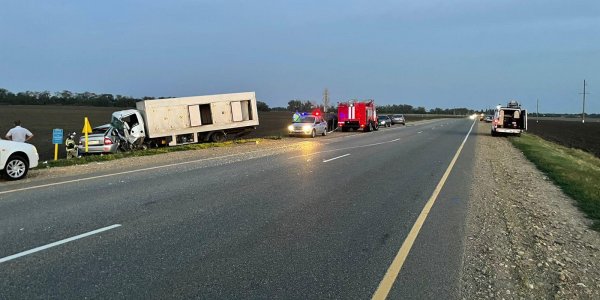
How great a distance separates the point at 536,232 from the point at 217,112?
73.7 ft

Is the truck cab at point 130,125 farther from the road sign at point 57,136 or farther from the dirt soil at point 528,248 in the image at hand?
the dirt soil at point 528,248

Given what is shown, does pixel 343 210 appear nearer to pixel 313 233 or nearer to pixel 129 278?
pixel 313 233

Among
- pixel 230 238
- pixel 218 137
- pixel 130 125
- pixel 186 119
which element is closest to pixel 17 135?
pixel 130 125

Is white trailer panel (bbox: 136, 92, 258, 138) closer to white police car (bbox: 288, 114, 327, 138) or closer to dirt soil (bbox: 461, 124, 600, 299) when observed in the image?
white police car (bbox: 288, 114, 327, 138)

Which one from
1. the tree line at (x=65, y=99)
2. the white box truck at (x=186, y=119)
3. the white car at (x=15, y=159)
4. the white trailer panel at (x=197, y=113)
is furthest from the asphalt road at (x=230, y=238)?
the tree line at (x=65, y=99)

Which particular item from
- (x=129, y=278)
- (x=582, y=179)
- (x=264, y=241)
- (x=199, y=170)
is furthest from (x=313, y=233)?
(x=582, y=179)

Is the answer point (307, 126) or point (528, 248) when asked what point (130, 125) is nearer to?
point (307, 126)

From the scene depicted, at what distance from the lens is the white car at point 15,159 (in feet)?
38.7

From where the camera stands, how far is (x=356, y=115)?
41.5 meters

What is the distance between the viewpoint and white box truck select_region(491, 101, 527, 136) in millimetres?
36188

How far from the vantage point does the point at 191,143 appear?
2622cm

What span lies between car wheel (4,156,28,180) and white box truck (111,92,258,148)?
10.7 meters

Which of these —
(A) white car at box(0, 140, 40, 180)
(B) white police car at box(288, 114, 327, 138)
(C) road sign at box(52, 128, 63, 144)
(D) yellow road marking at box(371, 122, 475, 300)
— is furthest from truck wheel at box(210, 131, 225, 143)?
(D) yellow road marking at box(371, 122, 475, 300)

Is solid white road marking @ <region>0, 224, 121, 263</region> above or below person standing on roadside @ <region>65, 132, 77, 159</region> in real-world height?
below
